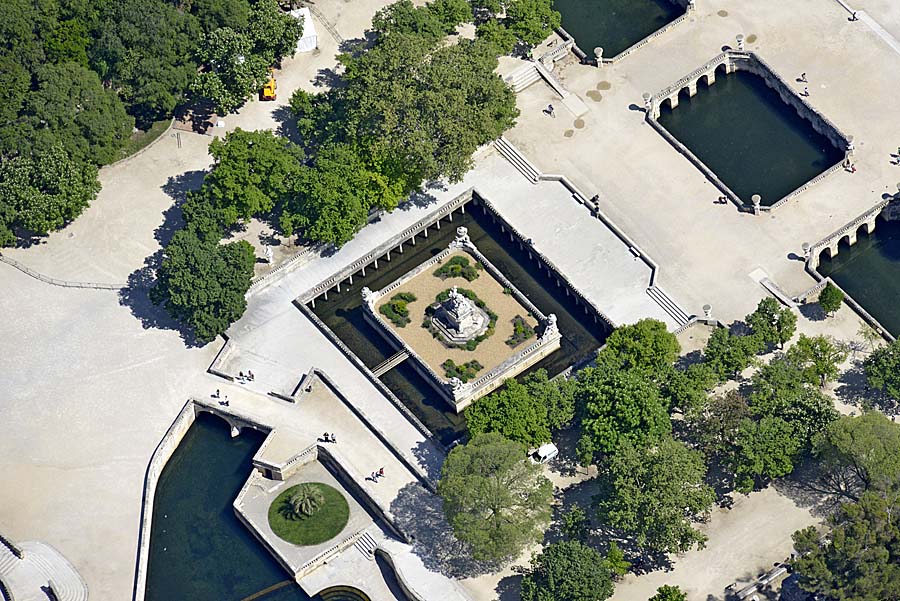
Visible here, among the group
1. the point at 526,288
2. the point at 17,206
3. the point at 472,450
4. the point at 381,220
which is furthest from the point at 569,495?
the point at 17,206

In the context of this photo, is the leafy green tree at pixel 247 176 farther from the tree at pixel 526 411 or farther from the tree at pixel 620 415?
the tree at pixel 620 415

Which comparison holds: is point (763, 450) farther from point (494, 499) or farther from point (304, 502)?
point (304, 502)

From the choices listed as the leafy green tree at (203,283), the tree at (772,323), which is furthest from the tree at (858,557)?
the leafy green tree at (203,283)

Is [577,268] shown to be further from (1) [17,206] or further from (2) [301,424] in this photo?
(1) [17,206]

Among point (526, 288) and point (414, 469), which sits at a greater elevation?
point (526, 288)

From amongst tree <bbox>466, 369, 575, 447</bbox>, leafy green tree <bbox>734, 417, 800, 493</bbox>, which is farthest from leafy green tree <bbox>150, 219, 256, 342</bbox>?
leafy green tree <bbox>734, 417, 800, 493</bbox>

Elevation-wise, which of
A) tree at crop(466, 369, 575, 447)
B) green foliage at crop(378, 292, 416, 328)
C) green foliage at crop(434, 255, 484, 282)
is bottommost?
tree at crop(466, 369, 575, 447)

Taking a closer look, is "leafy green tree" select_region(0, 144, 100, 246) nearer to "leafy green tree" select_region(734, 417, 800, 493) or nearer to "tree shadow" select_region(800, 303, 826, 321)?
"leafy green tree" select_region(734, 417, 800, 493)
